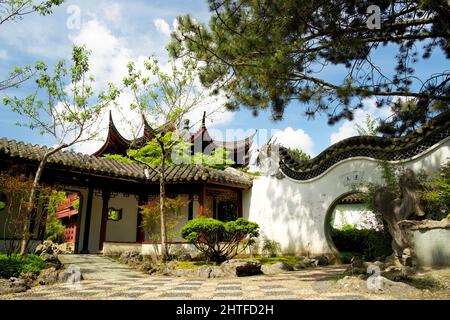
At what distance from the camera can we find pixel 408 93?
5488 millimetres

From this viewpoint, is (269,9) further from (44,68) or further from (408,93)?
(44,68)

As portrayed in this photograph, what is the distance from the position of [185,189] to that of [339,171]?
5.40 metres

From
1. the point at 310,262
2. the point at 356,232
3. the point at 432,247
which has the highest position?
the point at 356,232

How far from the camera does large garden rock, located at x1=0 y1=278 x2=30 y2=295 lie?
475 cm

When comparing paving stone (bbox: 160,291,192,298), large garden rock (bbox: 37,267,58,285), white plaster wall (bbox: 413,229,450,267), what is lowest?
paving stone (bbox: 160,291,192,298)

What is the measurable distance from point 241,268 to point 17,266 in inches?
168

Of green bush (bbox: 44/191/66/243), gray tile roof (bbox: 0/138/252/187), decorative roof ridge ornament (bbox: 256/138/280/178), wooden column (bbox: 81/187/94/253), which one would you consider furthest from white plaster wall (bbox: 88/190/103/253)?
decorative roof ridge ornament (bbox: 256/138/280/178)

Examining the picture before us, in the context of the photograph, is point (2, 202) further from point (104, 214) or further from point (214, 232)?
point (214, 232)

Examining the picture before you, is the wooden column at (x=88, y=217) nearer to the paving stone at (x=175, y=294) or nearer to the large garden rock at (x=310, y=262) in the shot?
the large garden rock at (x=310, y=262)

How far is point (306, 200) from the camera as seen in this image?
10.1 m

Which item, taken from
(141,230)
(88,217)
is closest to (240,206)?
(141,230)

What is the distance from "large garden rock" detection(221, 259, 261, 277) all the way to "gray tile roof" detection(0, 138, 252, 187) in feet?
13.6

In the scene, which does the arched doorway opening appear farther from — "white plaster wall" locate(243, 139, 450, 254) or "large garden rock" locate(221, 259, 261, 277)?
"large garden rock" locate(221, 259, 261, 277)

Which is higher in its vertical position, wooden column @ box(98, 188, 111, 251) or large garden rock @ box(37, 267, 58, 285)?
wooden column @ box(98, 188, 111, 251)
